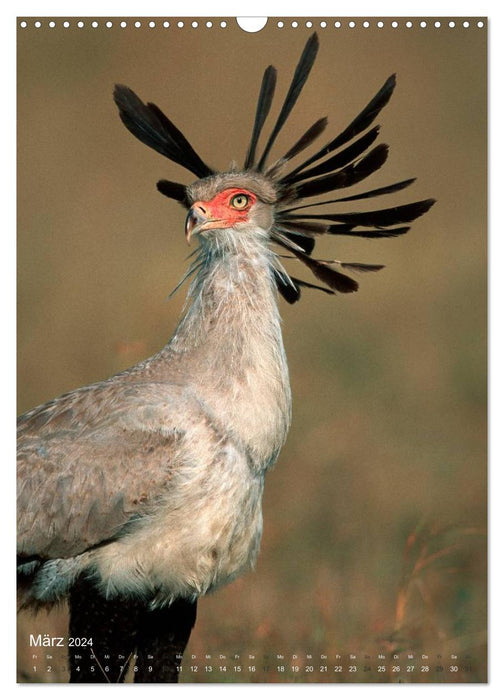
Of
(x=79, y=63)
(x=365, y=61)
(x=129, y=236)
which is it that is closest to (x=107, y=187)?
(x=129, y=236)

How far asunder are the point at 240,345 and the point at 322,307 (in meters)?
2.58

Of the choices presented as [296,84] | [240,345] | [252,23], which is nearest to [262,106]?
[296,84]

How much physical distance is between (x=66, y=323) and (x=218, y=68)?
1.47 meters

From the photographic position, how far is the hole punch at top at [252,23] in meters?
4.36

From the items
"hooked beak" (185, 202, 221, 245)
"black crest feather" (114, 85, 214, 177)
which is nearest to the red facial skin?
"hooked beak" (185, 202, 221, 245)

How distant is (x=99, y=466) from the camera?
4051mm

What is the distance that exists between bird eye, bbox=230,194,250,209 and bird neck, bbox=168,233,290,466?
0.12 m

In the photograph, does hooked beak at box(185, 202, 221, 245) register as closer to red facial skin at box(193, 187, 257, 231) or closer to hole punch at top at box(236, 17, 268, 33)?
red facial skin at box(193, 187, 257, 231)

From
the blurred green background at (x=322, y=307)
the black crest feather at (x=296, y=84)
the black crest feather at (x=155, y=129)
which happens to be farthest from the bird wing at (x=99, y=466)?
the black crest feather at (x=296, y=84)

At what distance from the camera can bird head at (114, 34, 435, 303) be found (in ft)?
14.2

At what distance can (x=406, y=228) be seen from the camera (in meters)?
4.46

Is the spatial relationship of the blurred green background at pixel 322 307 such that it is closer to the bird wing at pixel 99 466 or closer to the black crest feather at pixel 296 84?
the black crest feather at pixel 296 84

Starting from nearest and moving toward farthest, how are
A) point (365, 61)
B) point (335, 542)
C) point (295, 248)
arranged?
point (295, 248), point (365, 61), point (335, 542)

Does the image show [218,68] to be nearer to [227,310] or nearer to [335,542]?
[227,310]
